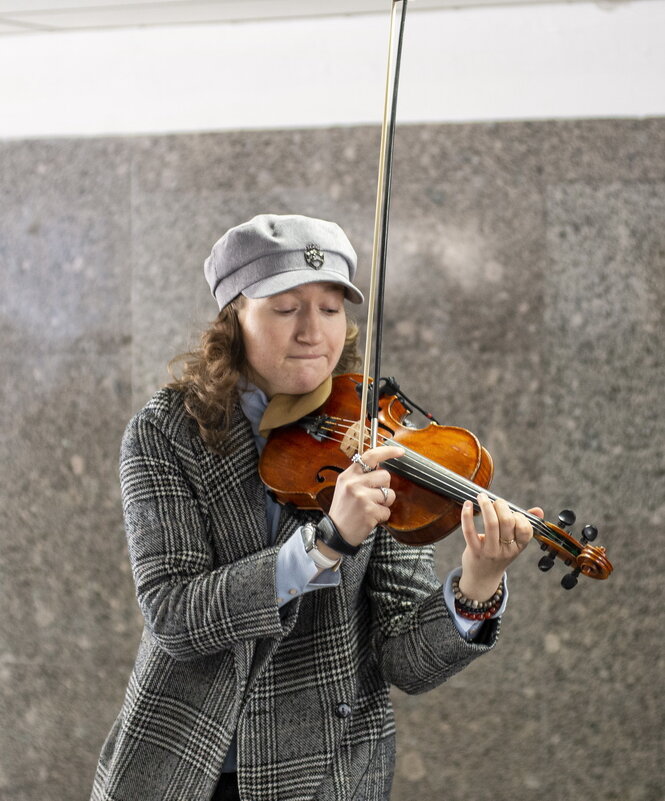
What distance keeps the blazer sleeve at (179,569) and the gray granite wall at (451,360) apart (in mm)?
990

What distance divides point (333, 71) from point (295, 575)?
1.50 metres

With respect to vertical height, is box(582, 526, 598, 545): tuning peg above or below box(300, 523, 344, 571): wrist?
above

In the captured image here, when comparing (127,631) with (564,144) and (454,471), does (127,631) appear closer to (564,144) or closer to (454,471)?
(454,471)

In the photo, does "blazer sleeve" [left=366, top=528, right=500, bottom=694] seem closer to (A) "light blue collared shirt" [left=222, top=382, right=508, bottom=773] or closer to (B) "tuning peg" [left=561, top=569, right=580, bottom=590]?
(A) "light blue collared shirt" [left=222, top=382, right=508, bottom=773]

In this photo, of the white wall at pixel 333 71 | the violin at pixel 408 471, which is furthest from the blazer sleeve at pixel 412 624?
the white wall at pixel 333 71

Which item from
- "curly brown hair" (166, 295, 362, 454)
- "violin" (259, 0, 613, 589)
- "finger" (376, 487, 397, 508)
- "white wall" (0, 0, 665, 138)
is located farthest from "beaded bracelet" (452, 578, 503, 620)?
"white wall" (0, 0, 665, 138)

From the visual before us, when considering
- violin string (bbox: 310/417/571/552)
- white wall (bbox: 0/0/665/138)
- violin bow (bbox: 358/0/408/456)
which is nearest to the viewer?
violin bow (bbox: 358/0/408/456)

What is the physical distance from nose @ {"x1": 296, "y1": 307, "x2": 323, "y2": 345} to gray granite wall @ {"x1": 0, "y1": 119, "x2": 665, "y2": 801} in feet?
2.92

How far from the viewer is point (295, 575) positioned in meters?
1.24

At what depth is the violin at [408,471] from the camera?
1.25 m

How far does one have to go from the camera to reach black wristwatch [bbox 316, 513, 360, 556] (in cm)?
120

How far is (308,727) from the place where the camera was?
135cm

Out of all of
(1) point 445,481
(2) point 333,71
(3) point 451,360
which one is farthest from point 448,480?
(2) point 333,71

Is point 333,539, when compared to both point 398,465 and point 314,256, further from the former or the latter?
point 314,256
